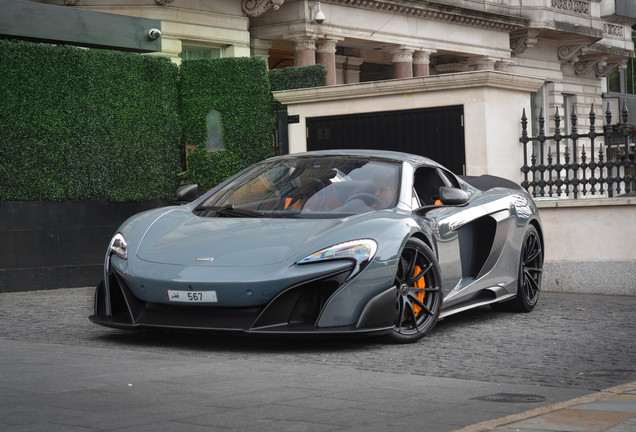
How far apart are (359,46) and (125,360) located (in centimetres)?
3354

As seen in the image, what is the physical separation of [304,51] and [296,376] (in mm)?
28192

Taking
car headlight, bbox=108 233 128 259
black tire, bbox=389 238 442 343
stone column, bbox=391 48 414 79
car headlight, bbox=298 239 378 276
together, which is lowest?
black tire, bbox=389 238 442 343

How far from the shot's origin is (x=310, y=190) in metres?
8.27

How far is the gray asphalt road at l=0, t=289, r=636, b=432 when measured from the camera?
15.8ft

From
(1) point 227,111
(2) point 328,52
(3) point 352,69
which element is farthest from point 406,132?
(3) point 352,69

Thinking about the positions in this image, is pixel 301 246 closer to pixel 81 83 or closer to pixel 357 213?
pixel 357 213

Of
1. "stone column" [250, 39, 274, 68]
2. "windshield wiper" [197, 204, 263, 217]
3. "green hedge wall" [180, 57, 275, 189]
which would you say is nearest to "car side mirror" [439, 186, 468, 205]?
"windshield wiper" [197, 204, 263, 217]

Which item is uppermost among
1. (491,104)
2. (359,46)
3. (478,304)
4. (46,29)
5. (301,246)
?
(359,46)

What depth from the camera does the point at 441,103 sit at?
1403cm

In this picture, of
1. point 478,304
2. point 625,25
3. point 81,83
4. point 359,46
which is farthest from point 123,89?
point 625,25

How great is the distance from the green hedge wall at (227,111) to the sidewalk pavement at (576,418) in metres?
11.8

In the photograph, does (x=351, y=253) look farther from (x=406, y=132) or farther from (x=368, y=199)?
(x=406, y=132)

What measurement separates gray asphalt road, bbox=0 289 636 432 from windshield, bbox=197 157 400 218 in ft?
3.31

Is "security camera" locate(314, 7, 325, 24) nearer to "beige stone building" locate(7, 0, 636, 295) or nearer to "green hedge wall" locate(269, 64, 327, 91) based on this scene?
"beige stone building" locate(7, 0, 636, 295)
